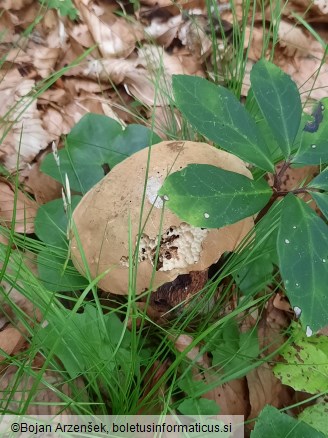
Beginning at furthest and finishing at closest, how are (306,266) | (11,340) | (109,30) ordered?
(109,30) < (11,340) < (306,266)

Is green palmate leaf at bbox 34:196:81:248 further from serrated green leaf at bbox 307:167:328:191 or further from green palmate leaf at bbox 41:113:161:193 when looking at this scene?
serrated green leaf at bbox 307:167:328:191

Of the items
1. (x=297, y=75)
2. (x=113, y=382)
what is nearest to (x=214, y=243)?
(x=113, y=382)

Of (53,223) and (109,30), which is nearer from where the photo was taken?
(53,223)

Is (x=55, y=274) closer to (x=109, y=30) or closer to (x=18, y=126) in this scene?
(x=18, y=126)

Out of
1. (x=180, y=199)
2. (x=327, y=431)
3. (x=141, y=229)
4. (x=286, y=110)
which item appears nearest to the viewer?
(x=180, y=199)

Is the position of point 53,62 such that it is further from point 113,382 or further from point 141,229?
point 113,382

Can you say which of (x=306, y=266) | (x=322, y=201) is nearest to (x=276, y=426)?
(x=306, y=266)

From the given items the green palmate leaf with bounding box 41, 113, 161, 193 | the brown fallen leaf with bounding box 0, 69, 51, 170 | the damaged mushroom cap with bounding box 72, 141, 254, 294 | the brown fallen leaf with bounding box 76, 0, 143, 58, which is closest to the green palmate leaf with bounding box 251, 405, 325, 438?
the damaged mushroom cap with bounding box 72, 141, 254, 294
